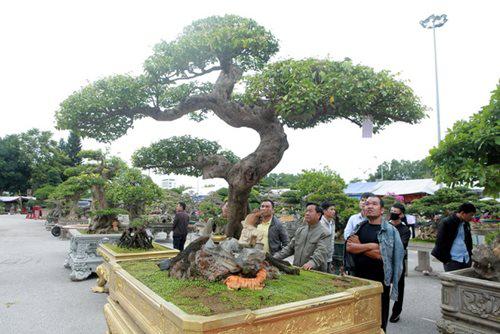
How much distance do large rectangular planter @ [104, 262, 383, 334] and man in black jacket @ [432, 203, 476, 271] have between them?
2.03 meters

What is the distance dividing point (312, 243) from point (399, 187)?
19632 mm

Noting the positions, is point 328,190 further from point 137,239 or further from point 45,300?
point 45,300

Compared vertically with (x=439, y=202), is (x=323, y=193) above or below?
above

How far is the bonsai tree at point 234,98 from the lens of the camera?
11.6 feet

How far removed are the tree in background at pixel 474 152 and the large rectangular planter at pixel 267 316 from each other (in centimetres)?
124

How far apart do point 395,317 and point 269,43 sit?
11.5 ft

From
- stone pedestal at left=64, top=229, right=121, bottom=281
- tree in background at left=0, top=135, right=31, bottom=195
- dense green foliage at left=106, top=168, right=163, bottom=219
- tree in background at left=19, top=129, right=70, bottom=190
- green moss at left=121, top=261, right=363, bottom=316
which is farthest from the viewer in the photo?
tree in background at left=0, top=135, right=31, bottom=195

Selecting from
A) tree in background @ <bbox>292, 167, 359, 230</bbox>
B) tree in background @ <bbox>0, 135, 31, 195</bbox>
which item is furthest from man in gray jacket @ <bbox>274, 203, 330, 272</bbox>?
tree in background @ <bbox>0, 135, 31, 195</bbox>

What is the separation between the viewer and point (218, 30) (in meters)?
4.25

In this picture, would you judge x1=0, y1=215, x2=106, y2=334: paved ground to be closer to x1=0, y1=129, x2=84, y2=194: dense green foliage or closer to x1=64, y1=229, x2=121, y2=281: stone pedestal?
x1=64, y1=229, x2=121, y2=281: stone pedestal

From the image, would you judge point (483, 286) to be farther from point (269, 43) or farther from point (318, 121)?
point (269, 43)

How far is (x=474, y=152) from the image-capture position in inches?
113

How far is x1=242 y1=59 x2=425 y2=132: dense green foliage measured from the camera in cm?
345

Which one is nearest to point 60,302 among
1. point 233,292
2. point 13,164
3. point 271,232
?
point 271,232
